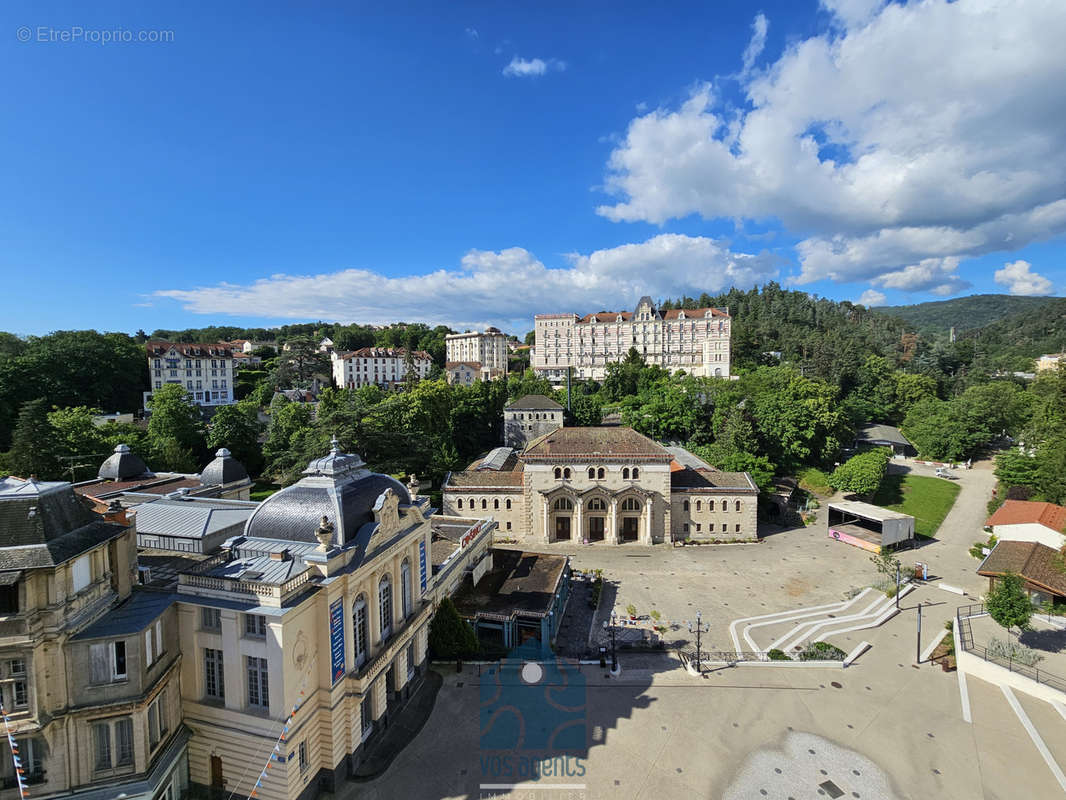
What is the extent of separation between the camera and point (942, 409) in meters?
81.2

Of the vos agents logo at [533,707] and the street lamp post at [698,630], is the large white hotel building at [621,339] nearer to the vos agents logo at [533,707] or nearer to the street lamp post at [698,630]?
the street lamp post at [698,630]

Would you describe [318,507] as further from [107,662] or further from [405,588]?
[107,662]

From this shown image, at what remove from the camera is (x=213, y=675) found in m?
17.2

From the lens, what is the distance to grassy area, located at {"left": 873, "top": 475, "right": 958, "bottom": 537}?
52000mm

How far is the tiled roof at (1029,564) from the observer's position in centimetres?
3062

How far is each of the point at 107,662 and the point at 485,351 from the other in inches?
4797

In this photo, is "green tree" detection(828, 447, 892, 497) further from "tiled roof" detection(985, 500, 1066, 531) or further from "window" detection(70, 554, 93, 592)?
"window" detection(70, 554, 93, 592)

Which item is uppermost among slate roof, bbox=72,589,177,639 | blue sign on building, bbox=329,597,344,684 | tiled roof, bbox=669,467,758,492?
slate roof, bbox=72,589,177,639

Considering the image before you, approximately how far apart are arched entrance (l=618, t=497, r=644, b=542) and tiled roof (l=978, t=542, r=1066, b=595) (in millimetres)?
23513

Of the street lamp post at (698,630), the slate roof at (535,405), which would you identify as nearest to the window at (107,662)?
the street lamp post at (698,630)

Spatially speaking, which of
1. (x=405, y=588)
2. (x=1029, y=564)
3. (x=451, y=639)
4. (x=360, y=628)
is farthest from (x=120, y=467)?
(x=1029, y=564)

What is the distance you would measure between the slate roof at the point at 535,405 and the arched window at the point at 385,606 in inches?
2176

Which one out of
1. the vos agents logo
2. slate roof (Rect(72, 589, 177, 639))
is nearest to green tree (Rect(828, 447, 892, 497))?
the vos agents logo

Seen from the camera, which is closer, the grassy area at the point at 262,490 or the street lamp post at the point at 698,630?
the street lamp post at the point at 698,630
